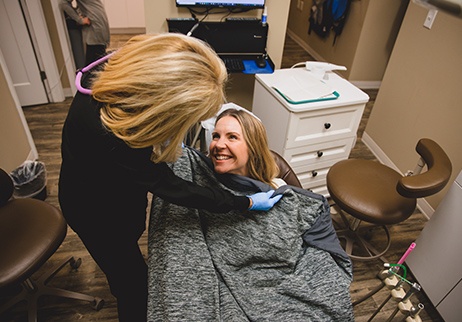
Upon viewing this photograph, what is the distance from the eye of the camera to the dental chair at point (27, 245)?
1.28m

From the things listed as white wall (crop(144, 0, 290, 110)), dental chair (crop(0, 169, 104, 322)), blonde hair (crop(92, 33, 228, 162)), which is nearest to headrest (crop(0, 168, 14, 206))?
dental chair (crop(0, 169, 104, 322))

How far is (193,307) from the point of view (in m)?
1.02

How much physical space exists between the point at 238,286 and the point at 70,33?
3.01 meters

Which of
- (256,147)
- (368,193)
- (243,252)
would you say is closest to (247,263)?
(243,252)

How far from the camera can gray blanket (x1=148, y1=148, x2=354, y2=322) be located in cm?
106

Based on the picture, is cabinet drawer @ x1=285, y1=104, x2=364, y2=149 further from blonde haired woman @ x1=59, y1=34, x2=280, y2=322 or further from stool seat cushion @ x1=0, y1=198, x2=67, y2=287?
stool seat cushion @ x1=0, y1=198, x2=67, y2=287

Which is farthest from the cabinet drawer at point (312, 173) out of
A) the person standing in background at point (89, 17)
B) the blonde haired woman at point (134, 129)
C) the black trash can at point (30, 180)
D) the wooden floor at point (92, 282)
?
the person standing in background at point (89, 17)

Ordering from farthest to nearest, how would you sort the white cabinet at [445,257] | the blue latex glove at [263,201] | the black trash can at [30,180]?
the black trash can at [30,180] → the white cabinet at [445,257] → the blue latex glove at [263,201]

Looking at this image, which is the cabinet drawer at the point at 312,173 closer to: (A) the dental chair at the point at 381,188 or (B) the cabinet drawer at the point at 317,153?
(B) the cabinet drawer at the point at 317,153

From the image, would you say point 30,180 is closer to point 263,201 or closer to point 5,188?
point 5,188

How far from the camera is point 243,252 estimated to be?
47.4 inches

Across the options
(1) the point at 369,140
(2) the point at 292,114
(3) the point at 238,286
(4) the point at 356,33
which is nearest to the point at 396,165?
(1) the point at 369,140

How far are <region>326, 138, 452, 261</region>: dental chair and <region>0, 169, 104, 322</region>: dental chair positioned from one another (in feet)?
4.51

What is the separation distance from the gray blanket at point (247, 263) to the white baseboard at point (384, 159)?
1444 mm
